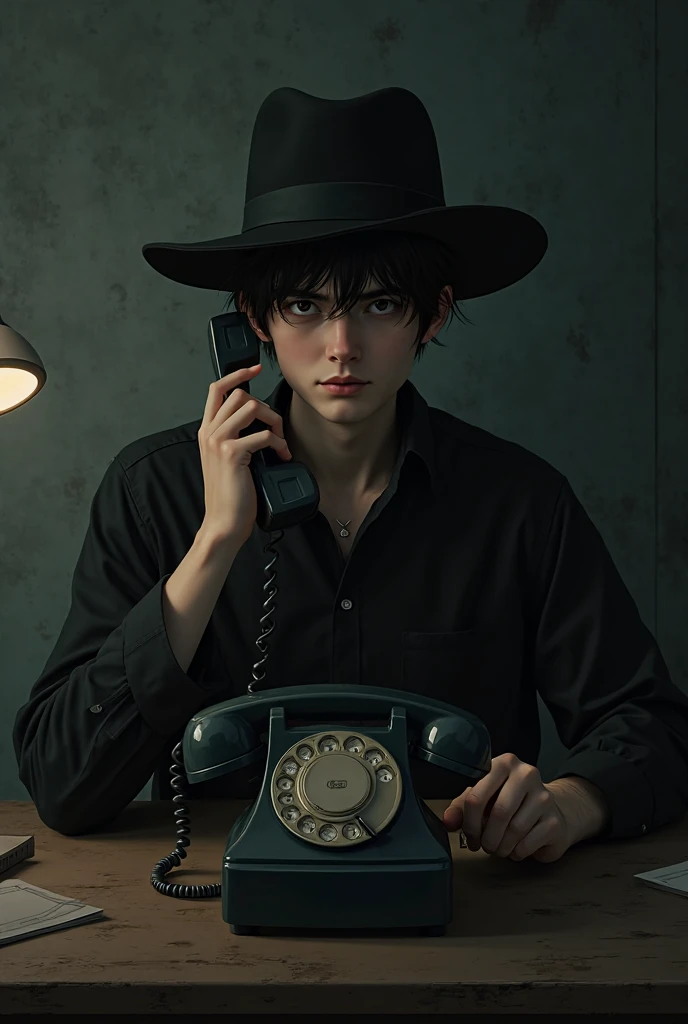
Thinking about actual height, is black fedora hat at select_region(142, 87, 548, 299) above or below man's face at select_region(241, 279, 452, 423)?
above

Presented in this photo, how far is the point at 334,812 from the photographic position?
3.07 feet

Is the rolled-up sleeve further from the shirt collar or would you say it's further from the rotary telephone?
the rotary telephone

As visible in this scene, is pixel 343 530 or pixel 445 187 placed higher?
pixel 445 187

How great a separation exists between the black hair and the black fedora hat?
3 centimetres

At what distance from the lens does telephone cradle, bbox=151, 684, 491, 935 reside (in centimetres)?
89

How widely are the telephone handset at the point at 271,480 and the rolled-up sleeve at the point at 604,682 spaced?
43 cm

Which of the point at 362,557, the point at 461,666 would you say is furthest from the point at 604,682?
the point at 362,557

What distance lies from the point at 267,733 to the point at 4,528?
1320 mm

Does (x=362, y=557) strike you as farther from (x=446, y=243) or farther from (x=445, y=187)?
(x=445, y=187)

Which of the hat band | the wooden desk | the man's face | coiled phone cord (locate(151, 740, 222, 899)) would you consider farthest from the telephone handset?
the wooden desk

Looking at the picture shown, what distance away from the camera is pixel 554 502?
161 centimetres

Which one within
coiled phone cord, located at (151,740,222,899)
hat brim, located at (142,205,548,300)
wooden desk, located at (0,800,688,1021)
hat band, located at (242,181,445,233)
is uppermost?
hat band, located at (242,181,445,233)

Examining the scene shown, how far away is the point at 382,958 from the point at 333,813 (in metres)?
0.13

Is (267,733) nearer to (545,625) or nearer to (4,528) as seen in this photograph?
(545,625)
